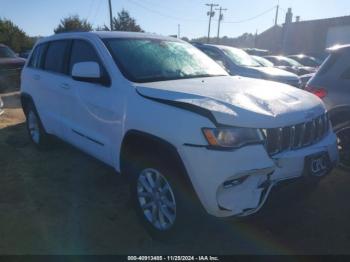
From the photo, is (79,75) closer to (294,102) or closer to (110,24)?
(294,102)

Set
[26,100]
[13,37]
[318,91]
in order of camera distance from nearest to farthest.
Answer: [318,91] → [26,100] → [13,37]

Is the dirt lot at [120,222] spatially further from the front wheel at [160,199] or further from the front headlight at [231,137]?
the front headlight at [231,137]

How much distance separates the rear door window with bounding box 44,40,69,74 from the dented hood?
1.83m

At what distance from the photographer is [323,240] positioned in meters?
3.27

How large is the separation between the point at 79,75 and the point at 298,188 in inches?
90.7

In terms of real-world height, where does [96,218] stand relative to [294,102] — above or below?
below

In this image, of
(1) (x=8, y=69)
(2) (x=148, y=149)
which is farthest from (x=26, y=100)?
(1) (x=8, y=69)

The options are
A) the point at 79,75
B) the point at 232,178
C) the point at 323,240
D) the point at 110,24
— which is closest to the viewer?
the point at 232,178

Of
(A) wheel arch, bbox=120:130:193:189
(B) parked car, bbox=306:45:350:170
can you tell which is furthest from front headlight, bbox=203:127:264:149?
(B) parked car, bbox=306:45:350:170

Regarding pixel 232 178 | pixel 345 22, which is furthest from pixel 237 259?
pixel 345 22

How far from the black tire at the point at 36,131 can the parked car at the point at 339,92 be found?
3.93 meters

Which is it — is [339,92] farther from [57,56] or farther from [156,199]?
[57,56]

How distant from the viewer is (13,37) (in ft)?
96.9

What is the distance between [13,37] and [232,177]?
3117 centimetres
